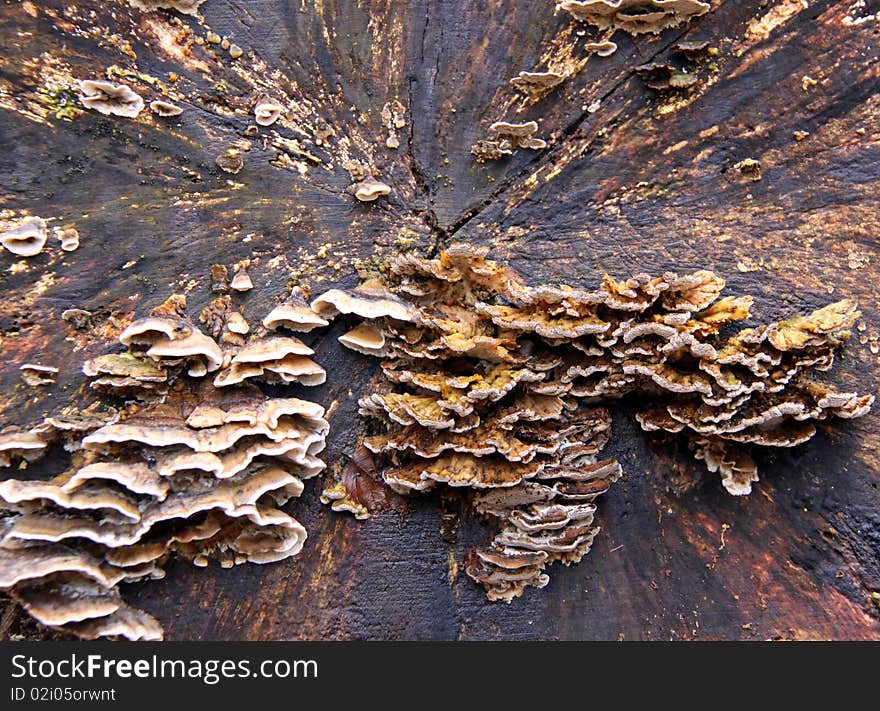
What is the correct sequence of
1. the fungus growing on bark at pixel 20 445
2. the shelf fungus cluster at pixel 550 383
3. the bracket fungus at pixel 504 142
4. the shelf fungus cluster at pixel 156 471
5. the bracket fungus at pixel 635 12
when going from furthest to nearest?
the bracket fungus at pixel 504 142
the bracket fungus at pixel 635 12
the shelf fungus cluster at pixel 550 383
the fungus growing on bark at pixel 20 445
the shelf fungus cluster at pixel 156 471

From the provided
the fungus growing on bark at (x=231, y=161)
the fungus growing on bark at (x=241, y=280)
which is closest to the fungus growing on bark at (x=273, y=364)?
the fungus growing on bark at (x=241, y=280)

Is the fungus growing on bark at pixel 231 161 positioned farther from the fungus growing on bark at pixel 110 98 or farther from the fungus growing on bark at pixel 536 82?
the fungus growing on bark at pixel 536 82

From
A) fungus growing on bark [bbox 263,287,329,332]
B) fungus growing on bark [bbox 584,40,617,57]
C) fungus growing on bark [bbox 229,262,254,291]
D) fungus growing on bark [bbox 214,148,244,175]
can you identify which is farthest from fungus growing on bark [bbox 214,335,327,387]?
fungus growing on bark [bbox 584,40,617,57]

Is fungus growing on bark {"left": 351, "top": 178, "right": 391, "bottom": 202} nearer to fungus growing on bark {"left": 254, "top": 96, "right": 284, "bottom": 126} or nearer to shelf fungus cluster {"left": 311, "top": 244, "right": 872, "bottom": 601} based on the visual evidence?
shelf fungus cluster {"left": 311, "top": 244, "right": 872, "bottom": 601}

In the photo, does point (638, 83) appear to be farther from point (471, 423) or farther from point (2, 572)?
point (2, 572)

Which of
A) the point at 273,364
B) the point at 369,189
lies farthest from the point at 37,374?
the point at 369,189

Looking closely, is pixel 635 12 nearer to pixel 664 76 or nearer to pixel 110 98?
pixel 664 76

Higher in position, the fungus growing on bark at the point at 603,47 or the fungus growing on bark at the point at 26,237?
the fungus growing on bark at the point at 603,47
